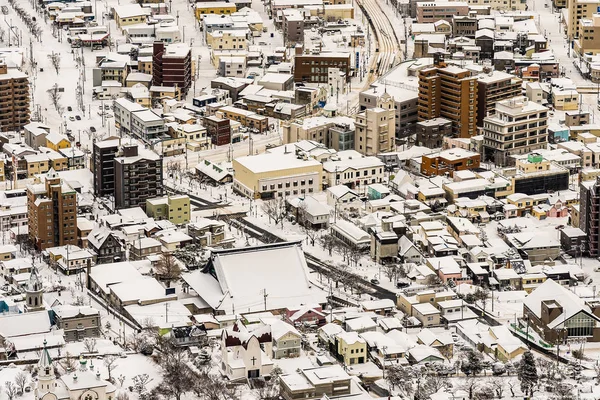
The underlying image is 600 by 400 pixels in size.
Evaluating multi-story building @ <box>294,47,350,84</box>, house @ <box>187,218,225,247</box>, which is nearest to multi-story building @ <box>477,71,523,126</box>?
multi-story building @ <box>294,47,350,84</box>

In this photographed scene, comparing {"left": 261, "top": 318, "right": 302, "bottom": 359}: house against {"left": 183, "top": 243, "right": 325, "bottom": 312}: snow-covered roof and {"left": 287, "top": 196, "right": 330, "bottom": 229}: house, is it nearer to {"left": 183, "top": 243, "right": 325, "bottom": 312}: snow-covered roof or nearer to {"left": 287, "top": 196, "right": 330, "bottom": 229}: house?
{"left": 183, "top": 243, "right": 325, "bottom": 312}: snow-covered roof

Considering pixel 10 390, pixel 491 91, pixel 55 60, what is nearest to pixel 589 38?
pixel 491 91

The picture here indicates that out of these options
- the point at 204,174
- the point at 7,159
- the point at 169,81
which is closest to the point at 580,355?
the point at 204,174

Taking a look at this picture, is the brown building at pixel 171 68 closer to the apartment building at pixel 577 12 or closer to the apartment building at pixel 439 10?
the apartment building at pixel 439 10

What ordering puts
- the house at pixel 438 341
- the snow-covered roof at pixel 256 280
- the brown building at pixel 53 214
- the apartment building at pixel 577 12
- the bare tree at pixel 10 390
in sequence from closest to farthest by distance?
the bare tree at pixel 10 390 < the house at pixel 438 341 < the snow-covered roof at pixel 256 280 < the brown building at pixel 53 214 < the apartment building at pixel 577 12

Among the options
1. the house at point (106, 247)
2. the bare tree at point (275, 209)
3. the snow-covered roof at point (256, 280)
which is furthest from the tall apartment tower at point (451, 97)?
the house at point (106, 247)

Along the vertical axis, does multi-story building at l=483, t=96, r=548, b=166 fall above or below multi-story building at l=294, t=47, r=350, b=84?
below

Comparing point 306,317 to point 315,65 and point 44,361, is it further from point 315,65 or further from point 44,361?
point 315,65
